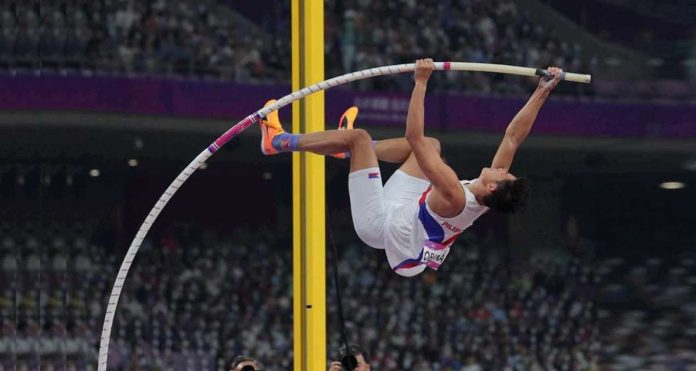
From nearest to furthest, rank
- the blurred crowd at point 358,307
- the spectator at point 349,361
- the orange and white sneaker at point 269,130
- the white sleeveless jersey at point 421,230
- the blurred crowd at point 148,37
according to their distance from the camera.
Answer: the white sleeveless jersey at point 421,230, the orange and white sneaker at point 269,130, the spectator at point 349,361, the blurred crowd at point 358,307, the blurred crowd at point 148,37

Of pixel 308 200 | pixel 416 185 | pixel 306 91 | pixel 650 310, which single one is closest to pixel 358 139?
pixel 306 91

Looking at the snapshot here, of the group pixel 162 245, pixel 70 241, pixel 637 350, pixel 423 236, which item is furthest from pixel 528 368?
pixel 423 236

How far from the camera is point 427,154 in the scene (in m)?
6.91

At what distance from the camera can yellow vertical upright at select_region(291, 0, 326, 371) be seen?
8.53 metres

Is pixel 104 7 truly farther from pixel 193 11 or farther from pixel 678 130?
pixel 678 130

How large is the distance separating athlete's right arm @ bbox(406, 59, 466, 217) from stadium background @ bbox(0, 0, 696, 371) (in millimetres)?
4673

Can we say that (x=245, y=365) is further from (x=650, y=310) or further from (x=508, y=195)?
(x=650, y=310)

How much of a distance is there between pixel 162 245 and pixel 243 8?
256 centimetres

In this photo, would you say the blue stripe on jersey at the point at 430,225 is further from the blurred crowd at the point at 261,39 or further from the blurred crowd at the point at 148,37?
the blurred crowd at the point at 148,37

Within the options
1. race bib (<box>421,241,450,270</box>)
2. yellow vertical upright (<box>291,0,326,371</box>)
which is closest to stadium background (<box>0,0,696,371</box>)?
yellow vertical upright (<box>291,0,326,371</box>)

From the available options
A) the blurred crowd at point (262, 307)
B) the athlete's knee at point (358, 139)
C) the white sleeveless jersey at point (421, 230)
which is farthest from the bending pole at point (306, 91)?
the blurred crowd at point (262, 307)

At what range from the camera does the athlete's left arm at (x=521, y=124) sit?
7.21m

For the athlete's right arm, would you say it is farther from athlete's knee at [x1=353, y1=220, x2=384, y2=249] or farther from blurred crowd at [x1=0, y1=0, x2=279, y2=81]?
blurred crowd at [x1=0, y1=0, x2=279, y2=81]

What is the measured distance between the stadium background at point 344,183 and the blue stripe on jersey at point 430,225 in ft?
14.8
